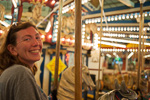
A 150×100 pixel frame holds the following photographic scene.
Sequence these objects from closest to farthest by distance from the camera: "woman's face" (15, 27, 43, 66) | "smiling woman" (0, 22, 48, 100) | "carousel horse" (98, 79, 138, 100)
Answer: "smiling woman" (0, 22, 48, 100)
"woman's face" (15, 27, 43, 66)
"carousel horse" (98, 79, 138, 100)

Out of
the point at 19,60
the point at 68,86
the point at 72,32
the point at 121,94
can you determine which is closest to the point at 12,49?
the point at 19,60

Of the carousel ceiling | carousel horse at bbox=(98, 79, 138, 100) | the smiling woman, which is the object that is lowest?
carousel horse at bbox=(98, 79, 138, 100)

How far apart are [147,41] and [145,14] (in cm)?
103

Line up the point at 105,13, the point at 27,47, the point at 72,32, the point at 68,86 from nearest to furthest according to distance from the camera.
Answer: the point at 27,47
the point at 68,86
the point at 105,13
the point at 72,32

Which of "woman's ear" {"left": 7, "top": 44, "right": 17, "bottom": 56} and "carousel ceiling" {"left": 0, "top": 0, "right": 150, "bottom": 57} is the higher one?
"carousel ceiling" {"left": 0, "top": 0, "right": 150, "bottom": 57}

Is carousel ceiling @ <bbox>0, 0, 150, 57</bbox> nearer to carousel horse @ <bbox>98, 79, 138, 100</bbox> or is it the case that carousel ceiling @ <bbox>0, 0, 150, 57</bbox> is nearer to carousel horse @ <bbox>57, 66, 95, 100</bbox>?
carousel horse @ <bbox>57, 66, 95, 100</bbox>

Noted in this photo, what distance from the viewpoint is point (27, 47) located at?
3.06ft

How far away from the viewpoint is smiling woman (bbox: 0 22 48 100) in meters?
0.74

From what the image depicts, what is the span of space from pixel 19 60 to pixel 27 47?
0.10 m

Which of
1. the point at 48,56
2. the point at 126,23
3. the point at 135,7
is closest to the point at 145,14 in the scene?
the point at 135,7

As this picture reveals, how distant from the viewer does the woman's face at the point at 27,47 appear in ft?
3.06

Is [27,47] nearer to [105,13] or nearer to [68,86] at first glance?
[68,86]

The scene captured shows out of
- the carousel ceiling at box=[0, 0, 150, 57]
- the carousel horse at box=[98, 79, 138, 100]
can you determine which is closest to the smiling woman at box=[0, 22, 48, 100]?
the carousel horse at box=[98, 79, 138, 100]

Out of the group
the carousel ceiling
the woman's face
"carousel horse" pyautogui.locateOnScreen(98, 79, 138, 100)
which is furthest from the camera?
the carousel ceiling
